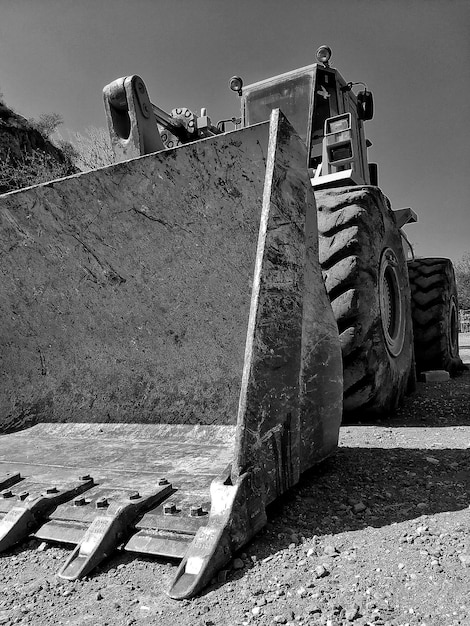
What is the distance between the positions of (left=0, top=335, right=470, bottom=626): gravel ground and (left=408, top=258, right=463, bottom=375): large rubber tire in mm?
3151

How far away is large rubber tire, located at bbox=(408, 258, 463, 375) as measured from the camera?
501 cm

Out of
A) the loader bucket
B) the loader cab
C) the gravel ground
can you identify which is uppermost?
the loader cab

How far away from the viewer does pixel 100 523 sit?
4.91 feet

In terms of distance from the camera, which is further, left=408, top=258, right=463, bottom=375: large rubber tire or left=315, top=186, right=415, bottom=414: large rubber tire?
left=408, top=258, right=463, bottom=375: large rubber tire

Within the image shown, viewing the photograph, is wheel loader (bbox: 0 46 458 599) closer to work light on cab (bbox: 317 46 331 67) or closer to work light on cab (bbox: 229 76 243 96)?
work light on cab (bbox: 317 46 331 67)

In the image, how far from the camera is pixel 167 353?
2689 millimetres

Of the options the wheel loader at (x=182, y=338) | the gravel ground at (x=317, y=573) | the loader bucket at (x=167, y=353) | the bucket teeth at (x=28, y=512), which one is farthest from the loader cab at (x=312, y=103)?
the bucket teeth at (x=28, y=512)

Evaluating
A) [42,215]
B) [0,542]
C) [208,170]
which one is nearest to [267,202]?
[208,170]

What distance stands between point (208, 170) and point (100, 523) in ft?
5.15

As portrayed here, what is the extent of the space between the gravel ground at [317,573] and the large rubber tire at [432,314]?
3.15 meters

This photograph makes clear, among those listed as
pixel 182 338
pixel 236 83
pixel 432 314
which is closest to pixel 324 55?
pixel 236 83

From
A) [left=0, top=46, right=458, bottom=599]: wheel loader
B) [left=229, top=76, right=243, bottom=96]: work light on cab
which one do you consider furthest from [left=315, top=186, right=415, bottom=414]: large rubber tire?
[left=229, top=76, right=243, bottom=96]: work light on cab

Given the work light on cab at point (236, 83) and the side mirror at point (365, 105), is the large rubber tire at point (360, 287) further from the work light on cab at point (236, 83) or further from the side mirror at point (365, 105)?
the work light on cab at point (236, 83)

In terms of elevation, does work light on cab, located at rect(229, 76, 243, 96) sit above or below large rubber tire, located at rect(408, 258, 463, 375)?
above
